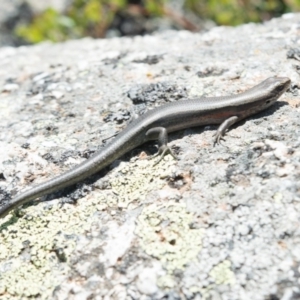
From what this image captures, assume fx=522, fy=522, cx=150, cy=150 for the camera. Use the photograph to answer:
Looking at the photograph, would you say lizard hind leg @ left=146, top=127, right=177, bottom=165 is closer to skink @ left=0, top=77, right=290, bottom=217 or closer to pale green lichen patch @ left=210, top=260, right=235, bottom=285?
skink @ left=0, top=77, right=290, bottom=217

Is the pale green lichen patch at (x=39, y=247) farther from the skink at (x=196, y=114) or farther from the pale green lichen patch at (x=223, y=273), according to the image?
the pale green lichen patch at (x=223, y=273)

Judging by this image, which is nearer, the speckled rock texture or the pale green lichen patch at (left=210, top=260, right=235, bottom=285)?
the pale green lichen patch at (left=210, top=260, right=235, bottom=285)

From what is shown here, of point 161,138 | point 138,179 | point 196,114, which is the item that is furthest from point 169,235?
point 196,114

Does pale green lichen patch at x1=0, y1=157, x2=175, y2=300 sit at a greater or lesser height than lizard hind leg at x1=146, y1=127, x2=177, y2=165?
lesser

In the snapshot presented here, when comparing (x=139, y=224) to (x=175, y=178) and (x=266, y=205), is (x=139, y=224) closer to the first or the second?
(x=175, y=178)

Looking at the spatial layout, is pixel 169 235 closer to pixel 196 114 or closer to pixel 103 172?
pixel 103 172

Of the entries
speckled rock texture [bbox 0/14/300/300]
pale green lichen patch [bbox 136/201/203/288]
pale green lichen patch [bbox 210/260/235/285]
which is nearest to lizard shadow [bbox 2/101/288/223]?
speckled rock texture [bbox 0/14/300/300]

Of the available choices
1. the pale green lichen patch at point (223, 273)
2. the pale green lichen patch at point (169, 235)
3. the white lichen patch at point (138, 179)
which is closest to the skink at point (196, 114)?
the white lichen patch at point (138, 179)
